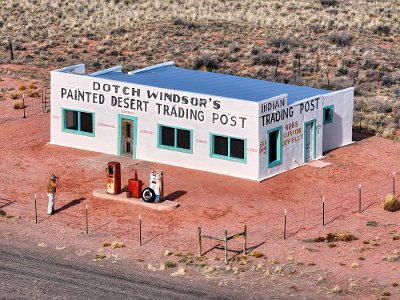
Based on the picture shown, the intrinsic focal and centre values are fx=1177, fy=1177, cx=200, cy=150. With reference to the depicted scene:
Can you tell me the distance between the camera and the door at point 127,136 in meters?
47.4

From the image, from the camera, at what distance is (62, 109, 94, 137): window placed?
48.6 meters

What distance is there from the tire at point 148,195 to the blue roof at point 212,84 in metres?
6.51

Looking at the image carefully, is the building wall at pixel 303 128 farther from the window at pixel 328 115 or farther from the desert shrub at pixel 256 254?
the desert shrub at pixel 256 254

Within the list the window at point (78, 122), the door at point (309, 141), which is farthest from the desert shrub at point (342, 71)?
the window at point (78, 122)

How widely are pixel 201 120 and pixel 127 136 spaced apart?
3.69 meters

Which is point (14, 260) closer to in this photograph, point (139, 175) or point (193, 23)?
point (139, 175)

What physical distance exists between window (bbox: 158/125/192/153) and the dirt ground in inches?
34.1

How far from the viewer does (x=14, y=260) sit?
1412 inches

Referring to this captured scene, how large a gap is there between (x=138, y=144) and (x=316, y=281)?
14988 mm

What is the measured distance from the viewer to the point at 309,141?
47.4 meters

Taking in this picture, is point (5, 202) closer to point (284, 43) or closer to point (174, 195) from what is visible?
point (174, 195)

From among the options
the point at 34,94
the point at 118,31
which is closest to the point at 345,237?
the point at 34,94

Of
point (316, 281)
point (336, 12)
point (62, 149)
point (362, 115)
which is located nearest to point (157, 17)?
point (336, 12)

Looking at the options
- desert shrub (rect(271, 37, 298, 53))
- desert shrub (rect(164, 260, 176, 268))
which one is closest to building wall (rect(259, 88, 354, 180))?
desert shrub (rect(164, 260, 176, 268))
